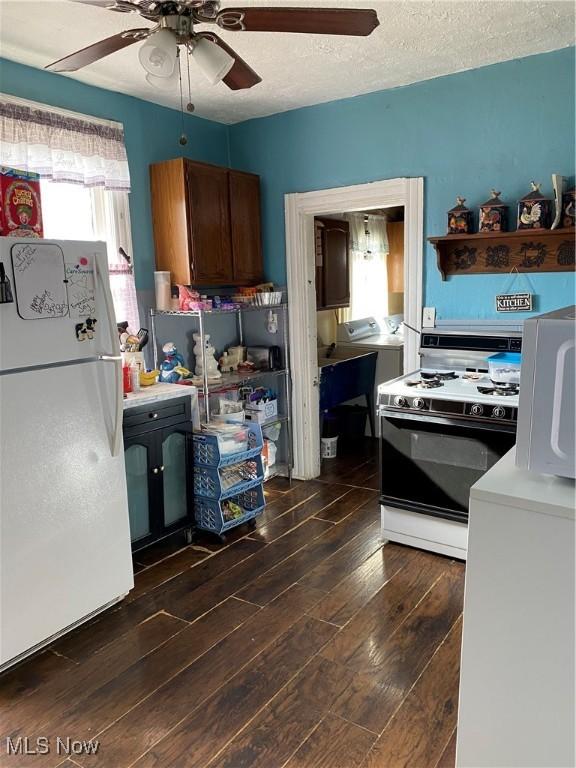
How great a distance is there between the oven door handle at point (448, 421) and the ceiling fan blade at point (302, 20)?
1728mm

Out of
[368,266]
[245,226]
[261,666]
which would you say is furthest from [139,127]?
[261,666]

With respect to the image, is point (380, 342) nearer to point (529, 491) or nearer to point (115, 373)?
point (115, 373)

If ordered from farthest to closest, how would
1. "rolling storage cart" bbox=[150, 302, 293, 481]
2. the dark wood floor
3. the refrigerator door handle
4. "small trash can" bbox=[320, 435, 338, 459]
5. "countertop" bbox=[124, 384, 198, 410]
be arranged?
"small trash can" bbox=[320, 435, 338, 459] < "rolling storage cart" bbox=[150, 302, 293, 481] < "countertop" bbox=[124, 384, 198, 410] < the refrigerator door handle < the dark wood floor

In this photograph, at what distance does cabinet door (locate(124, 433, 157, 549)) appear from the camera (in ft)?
9.46

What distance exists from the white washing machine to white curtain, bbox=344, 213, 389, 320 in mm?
199

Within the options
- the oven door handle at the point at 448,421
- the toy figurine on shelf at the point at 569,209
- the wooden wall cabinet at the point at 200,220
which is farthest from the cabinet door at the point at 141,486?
the toy figurine on shelf at the point at 569,209

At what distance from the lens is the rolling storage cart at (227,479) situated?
3.18m

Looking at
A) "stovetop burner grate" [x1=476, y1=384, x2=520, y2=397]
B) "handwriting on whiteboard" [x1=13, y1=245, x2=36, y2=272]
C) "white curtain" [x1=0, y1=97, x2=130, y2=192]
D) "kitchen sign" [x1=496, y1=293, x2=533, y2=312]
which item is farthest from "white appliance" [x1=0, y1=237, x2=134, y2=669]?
"kitchen sign" [x1=496, y1=293, x2=533, y2=312]

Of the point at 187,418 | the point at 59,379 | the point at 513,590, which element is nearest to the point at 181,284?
the point at 187,418

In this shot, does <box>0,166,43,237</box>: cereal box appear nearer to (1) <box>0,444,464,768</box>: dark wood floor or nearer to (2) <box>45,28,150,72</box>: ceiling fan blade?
(2) <box>45,28,150,72</box>: ceiling fan blade

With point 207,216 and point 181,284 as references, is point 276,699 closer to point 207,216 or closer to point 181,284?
point 181,284

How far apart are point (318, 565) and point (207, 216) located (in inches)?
85.9

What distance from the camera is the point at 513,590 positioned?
1199 millimetres

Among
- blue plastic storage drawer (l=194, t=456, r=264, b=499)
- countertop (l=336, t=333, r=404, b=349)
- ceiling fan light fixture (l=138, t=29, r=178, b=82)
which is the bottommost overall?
blue plastic storage drawer (l=194, t=456, r=264, b=499)
